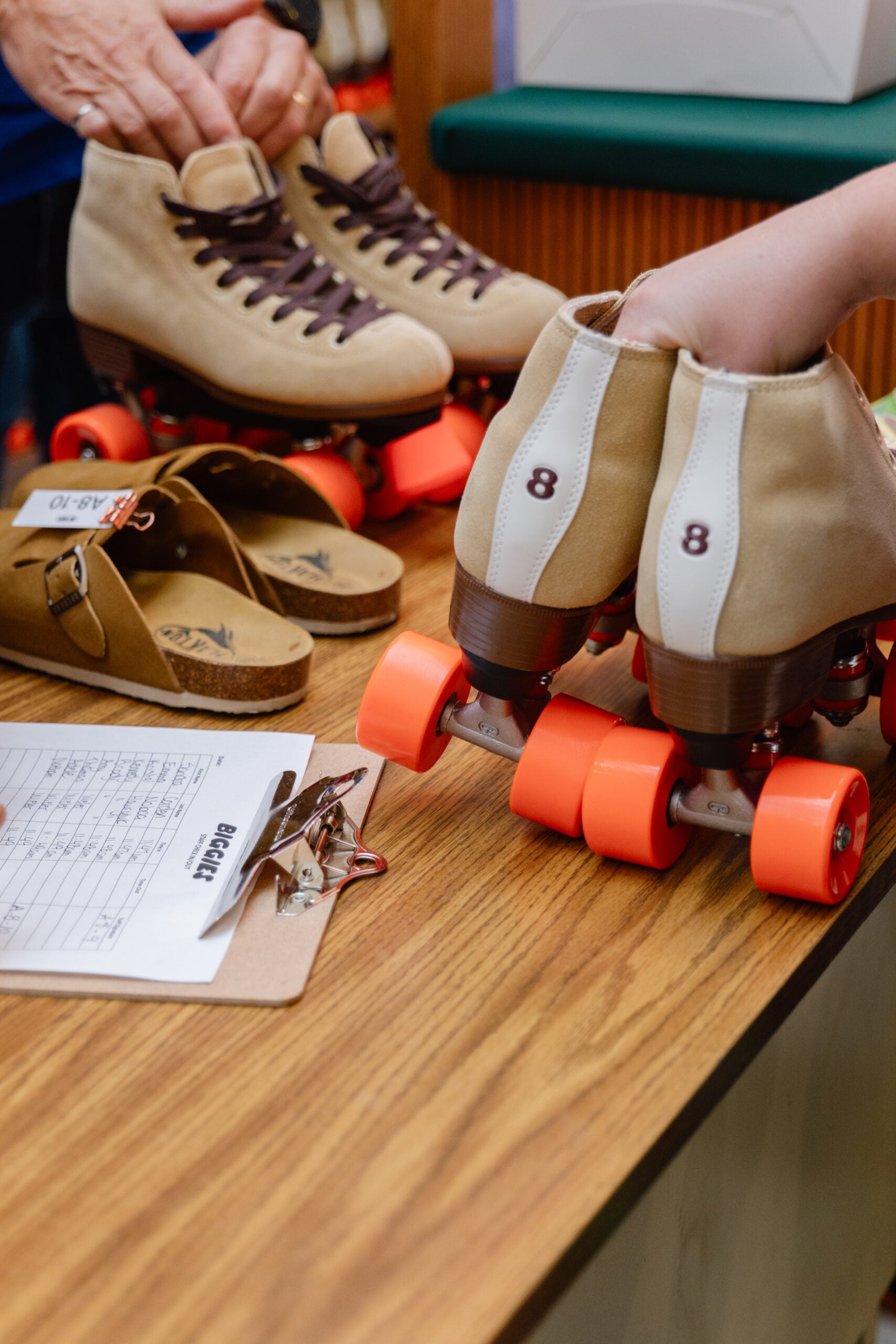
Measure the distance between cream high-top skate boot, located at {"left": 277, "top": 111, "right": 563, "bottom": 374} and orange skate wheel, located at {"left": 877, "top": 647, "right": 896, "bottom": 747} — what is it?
495 mm

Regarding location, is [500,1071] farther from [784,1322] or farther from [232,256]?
[232,256]

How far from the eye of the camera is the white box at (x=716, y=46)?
1142 millimetres

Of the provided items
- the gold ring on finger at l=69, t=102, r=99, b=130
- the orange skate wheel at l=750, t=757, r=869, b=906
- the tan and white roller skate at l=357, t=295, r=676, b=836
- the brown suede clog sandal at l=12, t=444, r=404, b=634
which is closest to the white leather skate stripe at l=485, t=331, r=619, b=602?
the tan and white roller skate at l=357, t=295, r=676, b=836

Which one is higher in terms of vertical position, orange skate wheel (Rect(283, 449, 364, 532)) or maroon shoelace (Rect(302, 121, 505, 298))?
maroon shoelace (Rect(302, 121, 505, 298))

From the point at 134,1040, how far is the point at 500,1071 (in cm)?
16

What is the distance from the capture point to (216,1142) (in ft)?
1.51

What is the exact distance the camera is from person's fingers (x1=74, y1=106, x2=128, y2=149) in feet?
3.13

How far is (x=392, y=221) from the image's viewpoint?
109 cm

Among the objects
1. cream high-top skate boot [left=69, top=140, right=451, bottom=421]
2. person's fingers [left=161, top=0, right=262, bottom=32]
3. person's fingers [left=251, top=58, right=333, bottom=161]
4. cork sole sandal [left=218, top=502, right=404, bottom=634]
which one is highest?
person's fingers [left=161, top=0, right=262, bottom=32]

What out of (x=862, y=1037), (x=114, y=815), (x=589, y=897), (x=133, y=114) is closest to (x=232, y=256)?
(x=133, y=114)

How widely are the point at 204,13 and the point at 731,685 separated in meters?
0.86

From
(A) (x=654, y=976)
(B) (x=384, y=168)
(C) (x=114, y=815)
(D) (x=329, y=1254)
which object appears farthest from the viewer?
(B) (x=384, y=168)

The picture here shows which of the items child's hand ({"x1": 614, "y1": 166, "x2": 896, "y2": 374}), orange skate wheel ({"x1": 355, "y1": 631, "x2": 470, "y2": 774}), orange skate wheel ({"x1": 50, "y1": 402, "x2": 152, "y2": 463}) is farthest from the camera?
orange skate wheel ({"x1": 50, "y1": 402, "x2": 152, "y2": 463})

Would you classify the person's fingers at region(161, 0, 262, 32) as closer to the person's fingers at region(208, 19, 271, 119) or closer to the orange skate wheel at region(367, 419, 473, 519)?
the person's fingers at region(208, 19, 271, 119)
